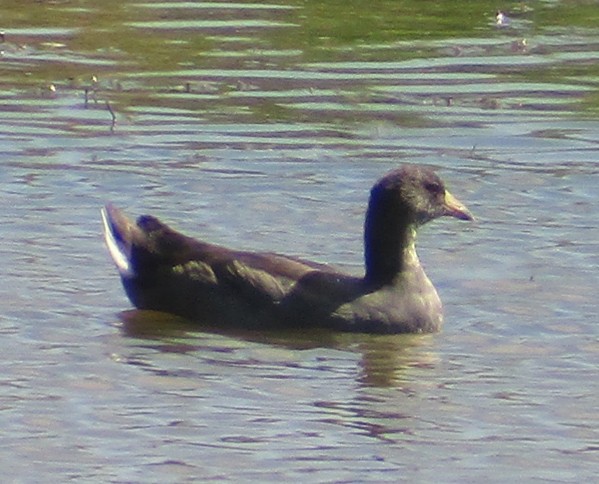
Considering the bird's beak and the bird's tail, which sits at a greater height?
the bird's beak

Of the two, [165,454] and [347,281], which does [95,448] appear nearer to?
[165,454]

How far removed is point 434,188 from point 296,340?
122 centimetres

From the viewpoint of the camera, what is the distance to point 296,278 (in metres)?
11.3

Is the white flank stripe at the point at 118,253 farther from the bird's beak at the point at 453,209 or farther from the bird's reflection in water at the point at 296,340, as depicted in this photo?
the bird's beak at the point at 453,209

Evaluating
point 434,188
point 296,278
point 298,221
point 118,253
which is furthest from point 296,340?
point 298,221

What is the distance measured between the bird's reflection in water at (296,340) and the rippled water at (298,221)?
0.02 meters

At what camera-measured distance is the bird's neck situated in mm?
11570

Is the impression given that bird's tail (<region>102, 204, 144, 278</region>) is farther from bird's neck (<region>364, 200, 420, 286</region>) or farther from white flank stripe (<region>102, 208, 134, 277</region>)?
bird's neck (<region>364, 200, 420, 286</region>)

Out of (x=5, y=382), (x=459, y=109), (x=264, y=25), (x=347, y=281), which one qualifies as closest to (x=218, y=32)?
(x=264, y=25)

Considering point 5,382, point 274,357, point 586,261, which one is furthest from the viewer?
point 586,261

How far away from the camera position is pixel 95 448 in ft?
29.5

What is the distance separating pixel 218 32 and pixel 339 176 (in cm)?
457

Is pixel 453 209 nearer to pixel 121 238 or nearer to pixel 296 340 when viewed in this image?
pixel 296 340

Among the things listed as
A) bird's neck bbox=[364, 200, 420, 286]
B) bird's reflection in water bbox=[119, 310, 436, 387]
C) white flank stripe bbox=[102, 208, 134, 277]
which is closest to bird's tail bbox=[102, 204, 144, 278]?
white flank stripe bbox=[102, 208, 134, 277]
